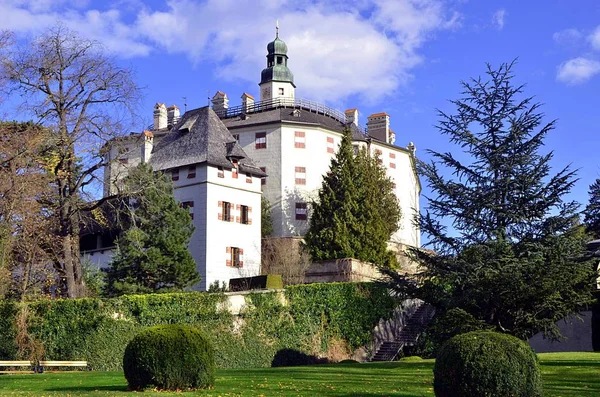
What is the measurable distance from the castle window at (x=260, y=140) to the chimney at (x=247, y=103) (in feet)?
19.2

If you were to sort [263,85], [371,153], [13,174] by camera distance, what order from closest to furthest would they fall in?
[13,174]
[371,153]
[263,85]

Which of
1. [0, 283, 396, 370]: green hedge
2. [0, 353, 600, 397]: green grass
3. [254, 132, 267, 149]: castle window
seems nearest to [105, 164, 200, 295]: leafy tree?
[0, 283, 396, 370]: green hedge

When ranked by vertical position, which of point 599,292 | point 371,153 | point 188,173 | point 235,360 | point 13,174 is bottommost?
point 235,360

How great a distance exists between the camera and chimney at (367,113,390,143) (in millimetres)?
74625

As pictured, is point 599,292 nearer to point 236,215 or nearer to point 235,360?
point 235,360

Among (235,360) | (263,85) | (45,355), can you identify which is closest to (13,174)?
(45,355)

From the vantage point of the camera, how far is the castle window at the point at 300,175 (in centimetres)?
6244

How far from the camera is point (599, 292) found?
3484 centimetres

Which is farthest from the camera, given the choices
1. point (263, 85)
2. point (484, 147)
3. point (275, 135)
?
point (263, 85)

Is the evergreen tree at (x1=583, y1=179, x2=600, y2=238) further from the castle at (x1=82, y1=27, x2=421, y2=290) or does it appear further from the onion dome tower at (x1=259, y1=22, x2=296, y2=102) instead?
the onion dome tower at (x1=259, y1=22, x2=296, y2=102)

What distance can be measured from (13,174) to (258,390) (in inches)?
685

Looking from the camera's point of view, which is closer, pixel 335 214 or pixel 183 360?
pixel 183 360

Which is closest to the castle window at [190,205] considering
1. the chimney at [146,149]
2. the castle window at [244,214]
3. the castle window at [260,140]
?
the castle window at [244,214]

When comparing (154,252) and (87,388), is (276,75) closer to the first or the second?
(154,252)
